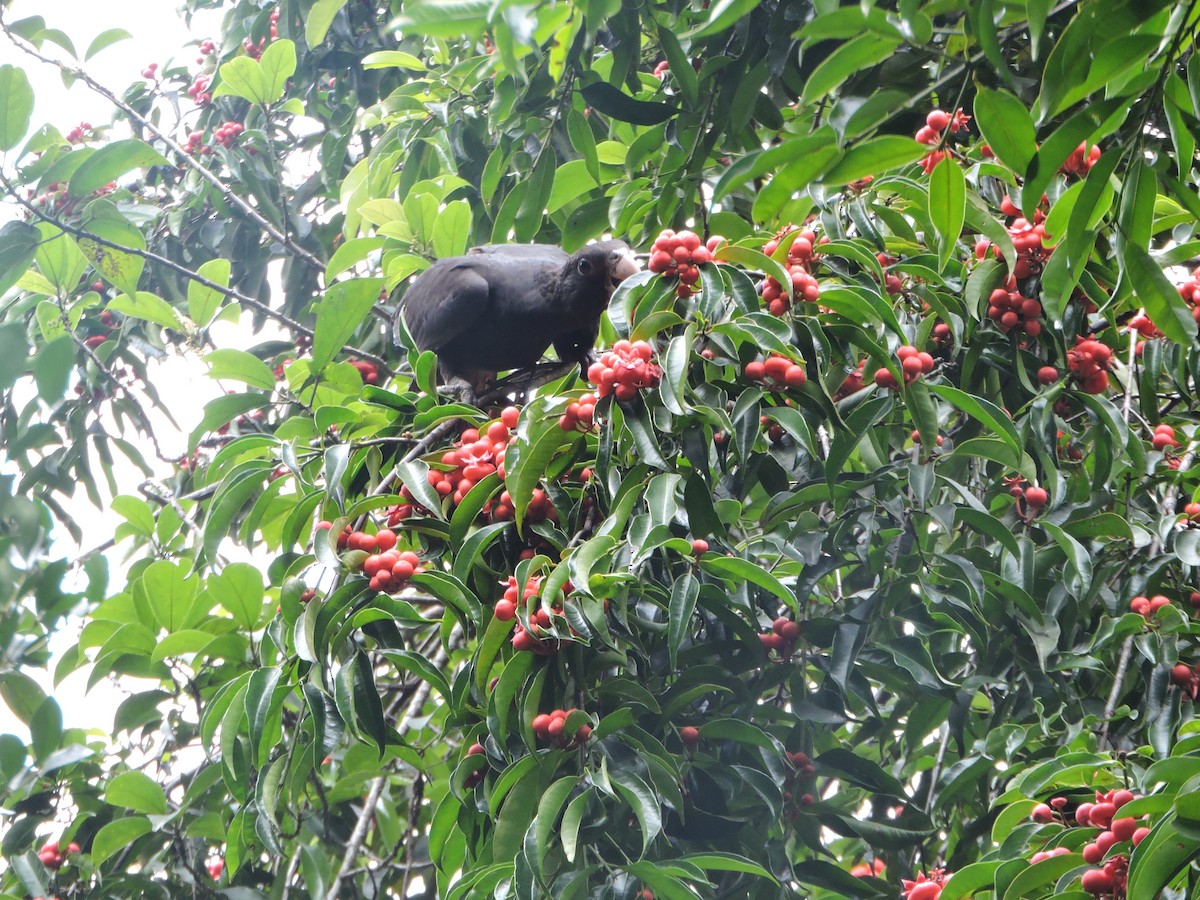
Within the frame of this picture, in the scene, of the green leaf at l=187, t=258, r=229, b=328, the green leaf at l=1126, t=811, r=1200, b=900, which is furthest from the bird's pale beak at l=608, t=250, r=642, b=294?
the green leaf at l=1126, t=811, r=1200, b=900

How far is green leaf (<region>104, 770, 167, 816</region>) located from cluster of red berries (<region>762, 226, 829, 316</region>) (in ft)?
4.19

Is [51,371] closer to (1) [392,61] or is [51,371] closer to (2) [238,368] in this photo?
(2) [238,368]

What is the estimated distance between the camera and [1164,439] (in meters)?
1.66

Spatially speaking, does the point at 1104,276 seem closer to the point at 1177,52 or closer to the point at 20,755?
the point at 1177,52

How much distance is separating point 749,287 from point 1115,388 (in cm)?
71

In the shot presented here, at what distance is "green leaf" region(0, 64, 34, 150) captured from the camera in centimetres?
149

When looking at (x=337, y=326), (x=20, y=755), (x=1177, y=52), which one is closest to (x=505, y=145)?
(x=337, y=326)

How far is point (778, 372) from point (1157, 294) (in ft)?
1.42

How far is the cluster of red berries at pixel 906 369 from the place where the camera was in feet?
4.47

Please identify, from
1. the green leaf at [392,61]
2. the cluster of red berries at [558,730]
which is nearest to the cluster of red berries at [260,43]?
the green leaf at [392,61]

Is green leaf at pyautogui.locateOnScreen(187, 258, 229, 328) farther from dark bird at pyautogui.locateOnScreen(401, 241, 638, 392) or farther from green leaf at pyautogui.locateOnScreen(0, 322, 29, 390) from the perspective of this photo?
green leaf at pyautogui.locateOnScreen(0, 322, 29, 390)

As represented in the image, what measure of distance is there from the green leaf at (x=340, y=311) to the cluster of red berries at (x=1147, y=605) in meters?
1.20

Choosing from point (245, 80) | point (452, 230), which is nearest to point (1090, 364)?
point (452, 230)

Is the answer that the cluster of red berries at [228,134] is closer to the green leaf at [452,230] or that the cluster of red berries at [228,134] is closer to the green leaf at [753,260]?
the green leaf at [452,230]
